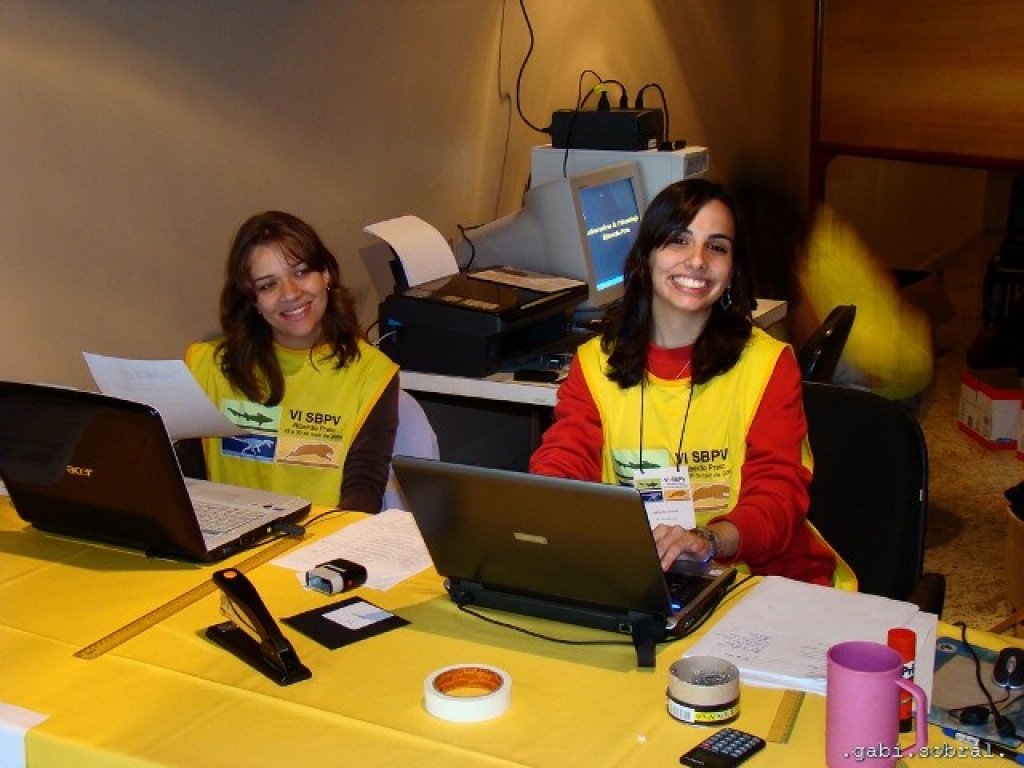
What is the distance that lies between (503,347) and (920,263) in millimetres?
4951

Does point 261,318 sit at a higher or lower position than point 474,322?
higher

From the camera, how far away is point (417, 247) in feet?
11.9

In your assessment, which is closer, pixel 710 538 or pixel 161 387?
pixel 710 538

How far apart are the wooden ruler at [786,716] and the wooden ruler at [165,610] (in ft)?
2.97

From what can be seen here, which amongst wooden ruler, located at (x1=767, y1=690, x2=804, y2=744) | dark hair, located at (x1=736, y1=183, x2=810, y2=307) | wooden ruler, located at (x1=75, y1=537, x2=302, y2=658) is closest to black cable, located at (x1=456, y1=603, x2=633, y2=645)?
wooden ruler, located at (x1=767, y1=690, x2=804, y2=744)

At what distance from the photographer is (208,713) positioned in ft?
5.66

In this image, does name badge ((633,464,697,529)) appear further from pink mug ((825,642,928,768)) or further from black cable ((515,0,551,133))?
black cable ((515,0,551,133))

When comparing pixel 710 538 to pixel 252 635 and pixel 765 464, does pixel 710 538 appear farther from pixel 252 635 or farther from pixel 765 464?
pixel 252 635

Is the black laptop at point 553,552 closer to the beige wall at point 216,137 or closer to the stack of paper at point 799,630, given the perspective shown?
the stack of paper at point 799,630

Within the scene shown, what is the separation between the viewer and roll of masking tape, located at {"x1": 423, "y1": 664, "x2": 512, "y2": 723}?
167 centimetres

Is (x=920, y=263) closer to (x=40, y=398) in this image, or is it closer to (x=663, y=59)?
(x=663, y=59)

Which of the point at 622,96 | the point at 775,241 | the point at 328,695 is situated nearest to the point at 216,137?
the point at 622,96

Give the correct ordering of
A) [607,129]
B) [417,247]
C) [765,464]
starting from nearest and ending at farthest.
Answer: [765,464], [417,247], [607,129]

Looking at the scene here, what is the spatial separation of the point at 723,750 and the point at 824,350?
1.68 meters
